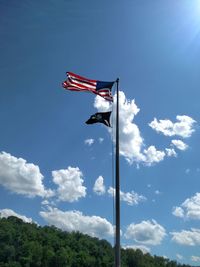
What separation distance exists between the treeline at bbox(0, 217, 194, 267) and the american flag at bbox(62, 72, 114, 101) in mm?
130910

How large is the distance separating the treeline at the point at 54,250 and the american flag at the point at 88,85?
130910 mm

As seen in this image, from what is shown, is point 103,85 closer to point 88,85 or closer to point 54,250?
point 88,85

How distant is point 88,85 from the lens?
70.1 feet

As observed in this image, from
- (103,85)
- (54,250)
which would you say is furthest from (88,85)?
(54,250)

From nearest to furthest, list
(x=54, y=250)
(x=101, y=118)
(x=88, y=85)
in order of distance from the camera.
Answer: (x=101, y=118)
(x=88, y=85)
(x=54, y=250)

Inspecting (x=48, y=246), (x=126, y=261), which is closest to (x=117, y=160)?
(x=48, y=246)

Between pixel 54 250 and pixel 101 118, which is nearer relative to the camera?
pixel 101 118

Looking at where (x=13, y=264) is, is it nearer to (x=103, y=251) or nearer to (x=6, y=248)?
(x=6, y=248)

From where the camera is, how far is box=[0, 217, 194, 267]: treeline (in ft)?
492

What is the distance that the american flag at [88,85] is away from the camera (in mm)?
21109

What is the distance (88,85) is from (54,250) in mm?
148749

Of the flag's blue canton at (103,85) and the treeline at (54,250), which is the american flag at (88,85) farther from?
A: the treeline at (54,250)

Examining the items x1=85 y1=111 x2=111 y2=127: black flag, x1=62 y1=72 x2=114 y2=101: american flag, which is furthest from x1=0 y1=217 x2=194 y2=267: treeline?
x1=85 y1=111 x2=111 y2=127: black flag

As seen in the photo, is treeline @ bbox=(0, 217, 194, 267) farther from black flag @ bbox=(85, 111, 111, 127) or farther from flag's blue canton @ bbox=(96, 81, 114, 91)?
black flag @ bbox=(85, 111, 111, 127)
